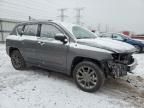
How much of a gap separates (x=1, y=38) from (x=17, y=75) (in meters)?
13.5

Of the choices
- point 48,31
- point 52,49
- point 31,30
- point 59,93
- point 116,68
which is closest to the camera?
point 116,68

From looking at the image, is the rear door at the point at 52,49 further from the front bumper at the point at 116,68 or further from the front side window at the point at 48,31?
the front bumper at the point at 116,68

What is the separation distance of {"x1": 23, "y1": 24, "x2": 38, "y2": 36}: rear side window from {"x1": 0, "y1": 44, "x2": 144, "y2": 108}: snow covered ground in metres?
1.35

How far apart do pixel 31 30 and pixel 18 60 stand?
4.16 feet

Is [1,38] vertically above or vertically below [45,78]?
above

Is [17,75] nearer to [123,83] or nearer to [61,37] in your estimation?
[61,37]

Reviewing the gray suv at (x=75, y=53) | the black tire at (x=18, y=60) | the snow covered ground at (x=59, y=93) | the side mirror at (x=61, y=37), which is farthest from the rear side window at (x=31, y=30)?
the snow covered ground at (x=59, y=93)

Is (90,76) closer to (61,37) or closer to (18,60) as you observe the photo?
(61,37)

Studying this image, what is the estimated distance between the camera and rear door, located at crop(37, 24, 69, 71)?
Result: 13.7 ft

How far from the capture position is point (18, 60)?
5617 millimetres

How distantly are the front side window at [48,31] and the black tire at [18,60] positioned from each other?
1.42 metres

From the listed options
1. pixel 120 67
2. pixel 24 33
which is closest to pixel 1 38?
pixel 24 33

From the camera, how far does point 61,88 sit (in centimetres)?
412

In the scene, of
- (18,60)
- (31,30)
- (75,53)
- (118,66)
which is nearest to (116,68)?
(118,66)
